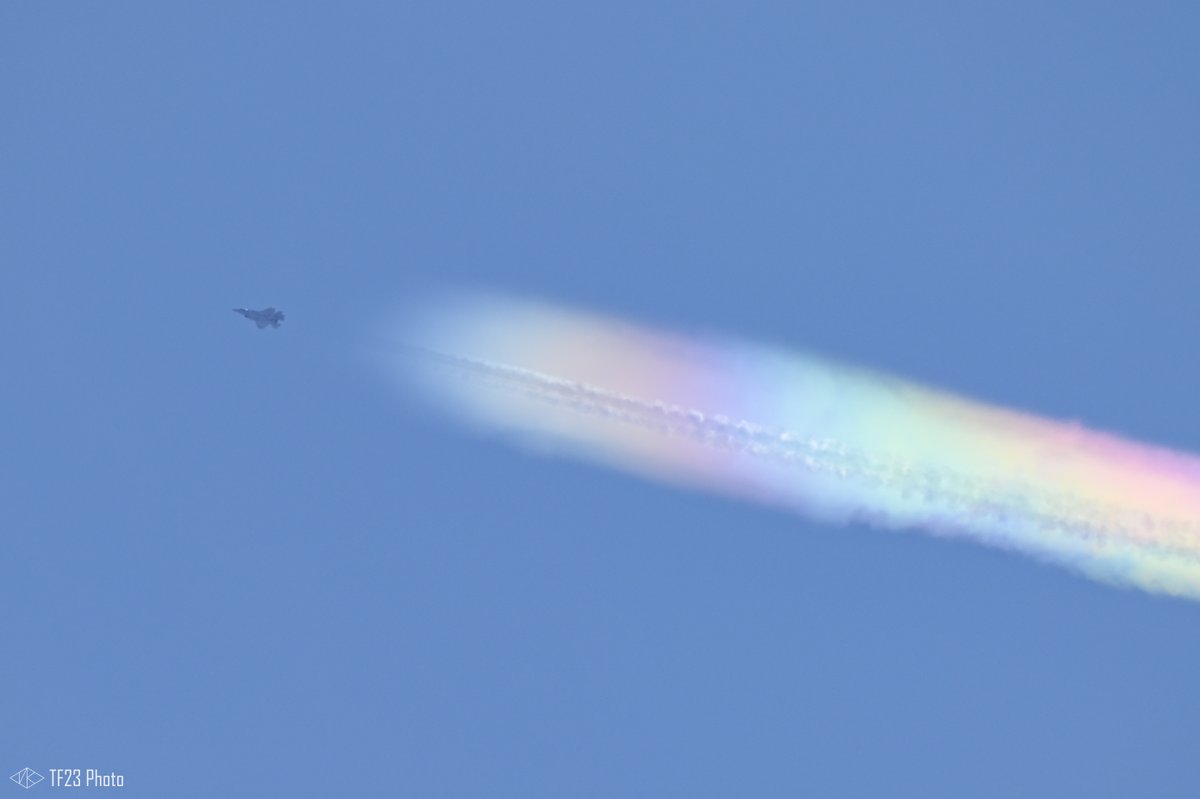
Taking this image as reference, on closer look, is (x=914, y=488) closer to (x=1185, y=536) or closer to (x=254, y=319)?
(x=1185, y=536)

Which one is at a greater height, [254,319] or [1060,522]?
[254,319]

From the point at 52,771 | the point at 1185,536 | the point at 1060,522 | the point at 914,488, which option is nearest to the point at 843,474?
the point at 914,488

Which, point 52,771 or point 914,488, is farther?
point 52,771

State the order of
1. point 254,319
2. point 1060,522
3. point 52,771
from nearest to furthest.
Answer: point 1060,522 → point 52,771 → point 254,319

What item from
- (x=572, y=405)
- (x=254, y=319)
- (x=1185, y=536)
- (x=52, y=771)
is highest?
(x=254, y=319)

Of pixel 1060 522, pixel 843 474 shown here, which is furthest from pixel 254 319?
pixel 1060 522

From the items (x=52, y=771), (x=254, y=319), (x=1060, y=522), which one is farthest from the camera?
(x=254, y=319)

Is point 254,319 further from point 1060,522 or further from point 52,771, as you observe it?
point 1060,522

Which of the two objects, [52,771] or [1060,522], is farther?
[52,771]

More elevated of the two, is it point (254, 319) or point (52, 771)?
point (254, 319)
